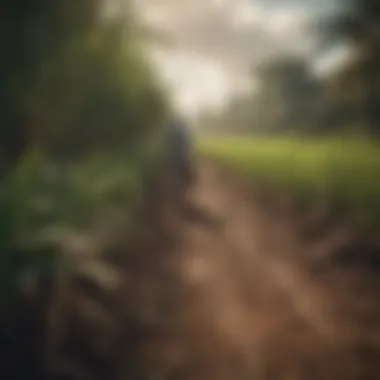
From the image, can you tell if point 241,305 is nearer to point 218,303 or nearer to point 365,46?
point 218,303

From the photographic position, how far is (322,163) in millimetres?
1219

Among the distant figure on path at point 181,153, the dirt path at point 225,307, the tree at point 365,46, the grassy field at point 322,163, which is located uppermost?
the tree at point 365,46

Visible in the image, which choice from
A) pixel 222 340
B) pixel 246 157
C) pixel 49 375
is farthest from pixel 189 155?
pixel 49 375

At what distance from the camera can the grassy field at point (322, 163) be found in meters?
1.22

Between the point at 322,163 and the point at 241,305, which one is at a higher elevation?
the point at 322,163

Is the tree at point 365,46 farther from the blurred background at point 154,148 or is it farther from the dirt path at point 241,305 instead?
the dirt path at point 241,305

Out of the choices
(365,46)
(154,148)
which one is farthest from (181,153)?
(365,46)

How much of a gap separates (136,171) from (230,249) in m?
0.25

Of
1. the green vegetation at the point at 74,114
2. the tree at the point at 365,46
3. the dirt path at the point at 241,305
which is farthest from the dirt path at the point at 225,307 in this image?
the tree at the point at 365,46

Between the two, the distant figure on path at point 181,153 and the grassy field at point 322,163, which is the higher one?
the grassy field at point 322,163

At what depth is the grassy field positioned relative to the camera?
1.22m

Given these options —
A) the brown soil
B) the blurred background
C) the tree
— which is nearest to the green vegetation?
the blurred background

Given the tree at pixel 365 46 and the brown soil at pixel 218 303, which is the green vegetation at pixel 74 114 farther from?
the tree at pixel 365 46

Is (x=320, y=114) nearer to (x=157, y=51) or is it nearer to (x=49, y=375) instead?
(x=157, y=51)
